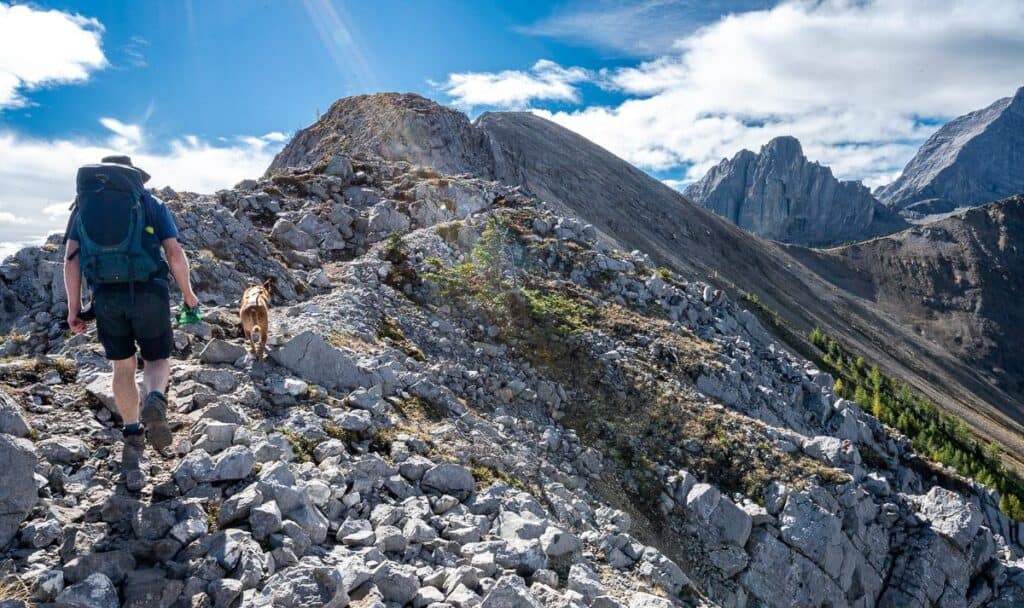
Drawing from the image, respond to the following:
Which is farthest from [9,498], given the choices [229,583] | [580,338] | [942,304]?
[942,304]

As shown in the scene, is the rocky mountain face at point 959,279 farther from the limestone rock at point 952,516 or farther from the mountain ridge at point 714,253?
the limestone rock at point 952,516

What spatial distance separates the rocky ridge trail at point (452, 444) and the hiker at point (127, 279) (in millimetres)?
591

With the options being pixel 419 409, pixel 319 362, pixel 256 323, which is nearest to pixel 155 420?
pixel 256 323

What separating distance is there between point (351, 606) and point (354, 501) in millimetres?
1786

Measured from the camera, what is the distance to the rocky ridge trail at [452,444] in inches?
215

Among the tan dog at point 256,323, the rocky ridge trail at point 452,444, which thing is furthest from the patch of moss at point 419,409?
the tan dog at point 256,323

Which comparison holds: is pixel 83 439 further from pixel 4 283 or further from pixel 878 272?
pixel 878 272

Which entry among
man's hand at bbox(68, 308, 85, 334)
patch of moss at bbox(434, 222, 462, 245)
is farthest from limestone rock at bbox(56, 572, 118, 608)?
patch of moss at bbox(434, 222, 462, 245)

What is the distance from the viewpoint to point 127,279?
611 cm

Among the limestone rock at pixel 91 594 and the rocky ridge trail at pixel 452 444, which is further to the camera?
the rocky ridge trail at pixel 452 444

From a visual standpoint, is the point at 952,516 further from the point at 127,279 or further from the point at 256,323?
the point at 127,279

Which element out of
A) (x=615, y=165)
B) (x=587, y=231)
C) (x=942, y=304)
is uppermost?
(x=615, y=165)

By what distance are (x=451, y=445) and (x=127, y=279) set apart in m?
5.59

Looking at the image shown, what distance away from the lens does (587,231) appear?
24844 mm
